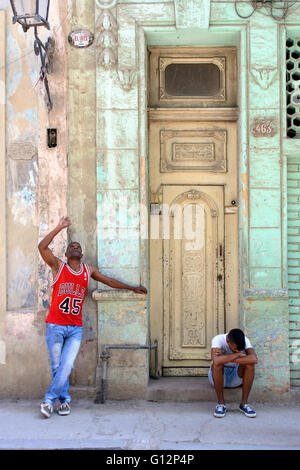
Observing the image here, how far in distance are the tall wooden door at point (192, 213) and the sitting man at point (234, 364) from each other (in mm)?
730

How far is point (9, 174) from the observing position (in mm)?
6121

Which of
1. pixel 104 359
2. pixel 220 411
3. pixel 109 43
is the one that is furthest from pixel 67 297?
pixel 109 43

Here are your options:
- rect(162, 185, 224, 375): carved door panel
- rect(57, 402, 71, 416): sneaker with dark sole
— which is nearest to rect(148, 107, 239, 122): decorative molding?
rect(162, 185, 224, 375): carved door panel

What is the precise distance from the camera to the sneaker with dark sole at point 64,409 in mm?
5418

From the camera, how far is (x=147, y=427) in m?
5.10

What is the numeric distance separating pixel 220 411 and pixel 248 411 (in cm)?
28

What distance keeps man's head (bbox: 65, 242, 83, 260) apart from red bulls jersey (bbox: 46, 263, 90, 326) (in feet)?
0.45

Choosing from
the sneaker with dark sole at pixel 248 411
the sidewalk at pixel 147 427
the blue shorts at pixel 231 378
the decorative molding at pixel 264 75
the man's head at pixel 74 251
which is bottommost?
the sidewalk at pixel 147 427

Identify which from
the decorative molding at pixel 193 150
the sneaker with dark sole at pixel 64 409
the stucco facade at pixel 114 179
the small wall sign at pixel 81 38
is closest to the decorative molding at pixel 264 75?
the stucco facade at pixel 114 179

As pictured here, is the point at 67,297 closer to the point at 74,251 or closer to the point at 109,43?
the point at 74,251

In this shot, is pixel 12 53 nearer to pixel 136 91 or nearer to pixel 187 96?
pixel 136 91

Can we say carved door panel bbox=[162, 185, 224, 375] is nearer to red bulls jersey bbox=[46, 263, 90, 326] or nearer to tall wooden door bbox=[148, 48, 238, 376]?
tall wooden door bbox=[148, 48, 238, 376]

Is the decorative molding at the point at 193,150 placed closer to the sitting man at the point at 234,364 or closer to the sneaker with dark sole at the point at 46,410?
the sitting man at the point at 234,364

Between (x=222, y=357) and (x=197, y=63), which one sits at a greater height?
(x=197, y=63)
